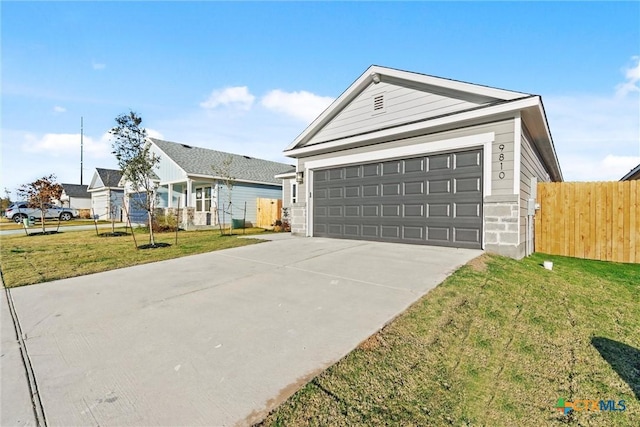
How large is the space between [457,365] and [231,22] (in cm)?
996

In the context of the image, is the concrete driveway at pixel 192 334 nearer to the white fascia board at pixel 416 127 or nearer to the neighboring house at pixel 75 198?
the white fascia board at pixel 416 127

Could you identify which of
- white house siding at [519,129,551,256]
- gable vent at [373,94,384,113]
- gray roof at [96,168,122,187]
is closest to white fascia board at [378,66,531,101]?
gable vent at [373,94,384,113]

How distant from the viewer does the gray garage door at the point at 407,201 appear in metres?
6.73

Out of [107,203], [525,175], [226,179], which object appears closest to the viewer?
[525,175]

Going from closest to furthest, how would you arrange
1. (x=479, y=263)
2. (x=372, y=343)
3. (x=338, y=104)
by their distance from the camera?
(x=372, y=343), (x=479, y=263), (x=338, y=104)

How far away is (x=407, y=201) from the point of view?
7.64 m

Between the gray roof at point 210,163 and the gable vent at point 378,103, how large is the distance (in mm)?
11079

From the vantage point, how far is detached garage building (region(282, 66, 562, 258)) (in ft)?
20.6

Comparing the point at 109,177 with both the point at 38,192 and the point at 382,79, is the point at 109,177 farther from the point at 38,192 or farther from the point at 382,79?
the point at 382,79

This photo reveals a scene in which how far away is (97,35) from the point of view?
7551 millimetres

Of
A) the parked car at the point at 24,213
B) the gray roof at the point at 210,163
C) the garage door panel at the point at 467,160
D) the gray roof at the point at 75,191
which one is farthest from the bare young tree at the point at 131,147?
the gray roof at the point at 75,191
